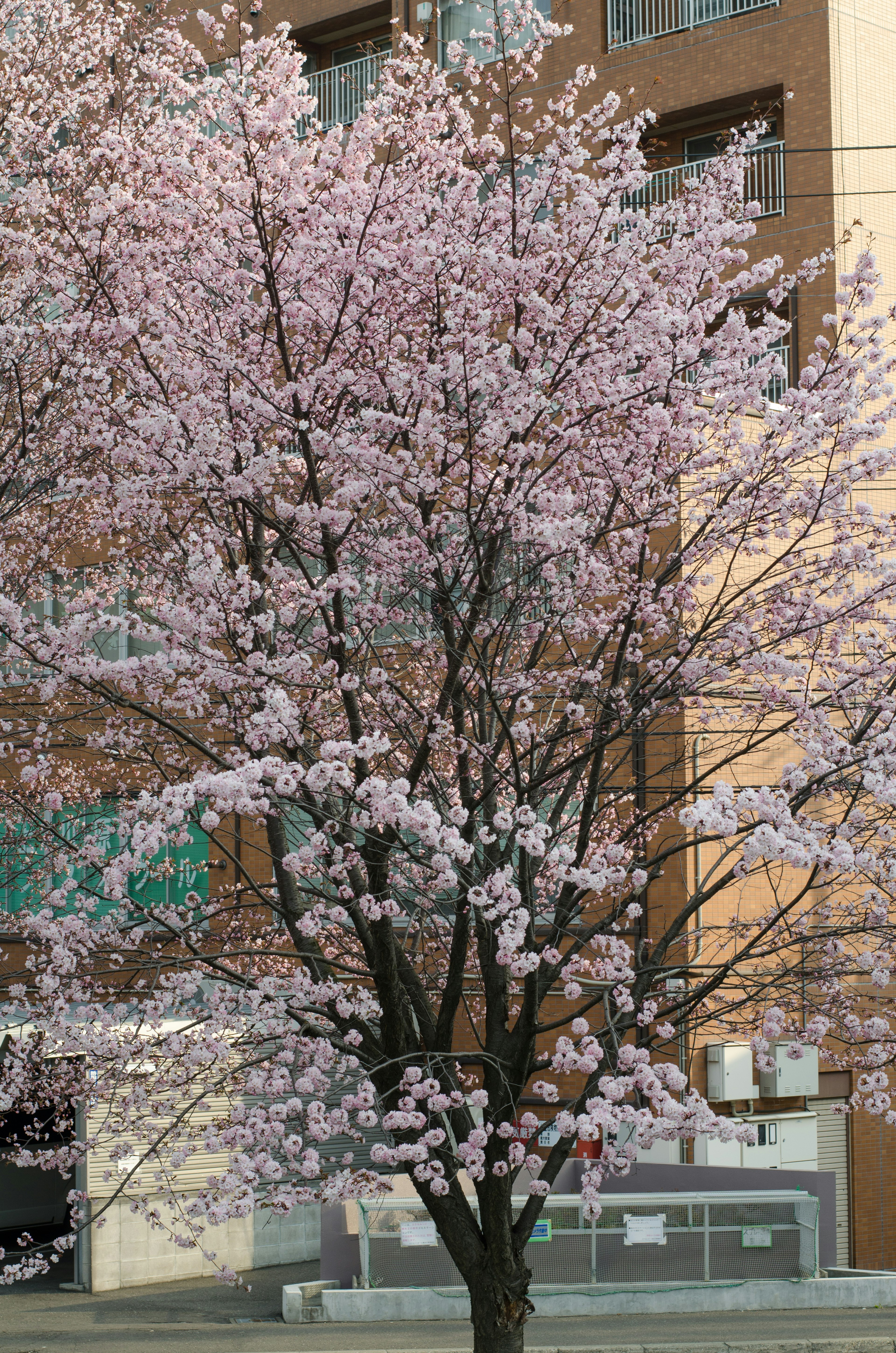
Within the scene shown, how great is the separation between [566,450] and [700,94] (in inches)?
615

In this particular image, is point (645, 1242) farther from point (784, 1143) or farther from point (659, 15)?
point (659, 15)

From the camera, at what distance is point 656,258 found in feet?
30.5

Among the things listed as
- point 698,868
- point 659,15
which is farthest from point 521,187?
point 659,15

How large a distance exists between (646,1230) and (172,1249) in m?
6.39

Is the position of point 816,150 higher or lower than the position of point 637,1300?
higher

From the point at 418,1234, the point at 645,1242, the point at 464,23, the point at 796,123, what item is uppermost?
the point at 464,23

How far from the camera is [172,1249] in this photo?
18.1 metres

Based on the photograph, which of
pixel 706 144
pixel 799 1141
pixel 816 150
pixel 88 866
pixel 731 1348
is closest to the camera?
pixel 88 866

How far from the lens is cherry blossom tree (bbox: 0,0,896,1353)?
777 cm

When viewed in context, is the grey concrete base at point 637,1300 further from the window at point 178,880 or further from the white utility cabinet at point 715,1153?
the window at point 178,880

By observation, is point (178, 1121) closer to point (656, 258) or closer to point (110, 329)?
point (110, 329)

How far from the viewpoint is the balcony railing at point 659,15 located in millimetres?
22125

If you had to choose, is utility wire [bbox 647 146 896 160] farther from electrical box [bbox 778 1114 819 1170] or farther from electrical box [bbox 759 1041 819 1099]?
electrical box [bbox 778 1114 819 1170]

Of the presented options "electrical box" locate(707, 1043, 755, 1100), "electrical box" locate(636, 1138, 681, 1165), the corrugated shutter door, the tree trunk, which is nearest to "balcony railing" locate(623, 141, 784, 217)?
"electrical box" locate(707, 1043, 755, 1100)
